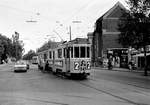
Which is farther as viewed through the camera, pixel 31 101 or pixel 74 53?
pixel 74 53

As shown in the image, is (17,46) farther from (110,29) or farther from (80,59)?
(80,59)

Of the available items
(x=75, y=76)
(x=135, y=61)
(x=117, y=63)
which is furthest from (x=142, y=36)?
(x=117, y=63)

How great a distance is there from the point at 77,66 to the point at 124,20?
1150 centimetres

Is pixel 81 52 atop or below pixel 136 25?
below

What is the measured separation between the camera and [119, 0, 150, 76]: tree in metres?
31.4

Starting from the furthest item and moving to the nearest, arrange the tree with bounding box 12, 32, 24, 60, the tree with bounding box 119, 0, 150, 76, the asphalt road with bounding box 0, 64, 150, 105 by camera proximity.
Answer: the tree with bounding box 12, 32, 24, 60, the tree with bounding box 119, 0, 150, 76, the asphalt road with bounding box 0, 64, 150, 105

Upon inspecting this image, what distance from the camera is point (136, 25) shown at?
31.7 meters

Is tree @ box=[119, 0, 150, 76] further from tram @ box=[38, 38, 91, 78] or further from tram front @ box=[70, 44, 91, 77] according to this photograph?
tram front @ box=[70, 44, 91, 77]

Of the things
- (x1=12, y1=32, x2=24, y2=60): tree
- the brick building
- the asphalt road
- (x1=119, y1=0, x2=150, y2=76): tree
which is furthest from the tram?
(x1=12, y1=32, x2=24, y2=60): tree

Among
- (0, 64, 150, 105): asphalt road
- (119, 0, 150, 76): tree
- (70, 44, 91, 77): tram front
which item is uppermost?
(119, 0, 150, 76): tree

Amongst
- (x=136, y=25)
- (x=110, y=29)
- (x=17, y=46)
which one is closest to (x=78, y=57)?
(x=136, y=25)

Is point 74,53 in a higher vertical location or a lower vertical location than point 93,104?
higher

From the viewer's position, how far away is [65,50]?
25531mm

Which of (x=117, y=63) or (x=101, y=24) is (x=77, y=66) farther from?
(x=101, y=24)
